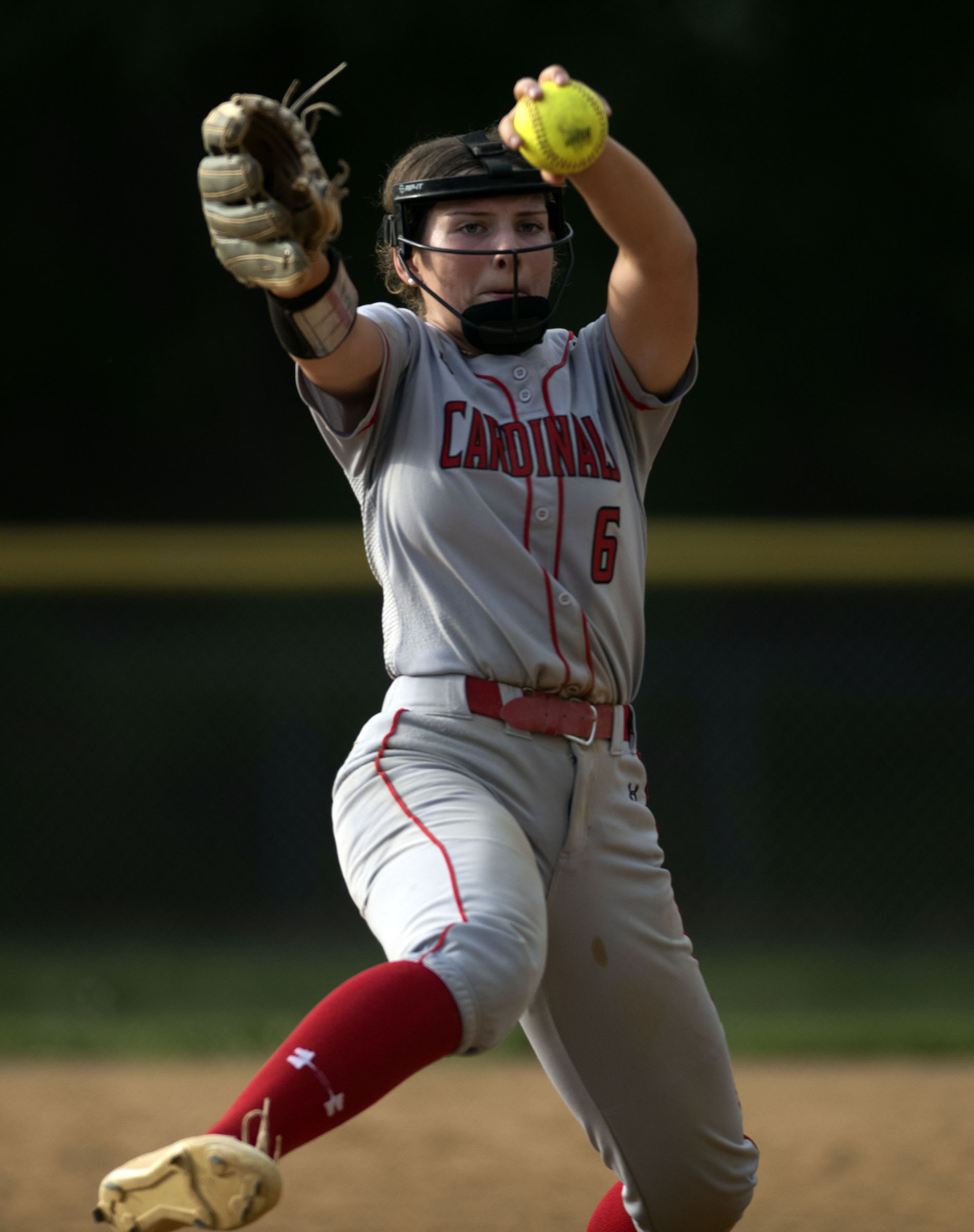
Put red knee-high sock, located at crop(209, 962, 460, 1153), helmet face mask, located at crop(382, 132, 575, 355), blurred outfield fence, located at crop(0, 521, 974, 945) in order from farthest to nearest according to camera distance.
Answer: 1. blurred outfield fence, located at crop(0, 521, 974, 945)
2. helmet face mask, located at crop(382, 132, 575, 355)
3. red knee-high sock, located at crop(209, 962, 460, 1153)

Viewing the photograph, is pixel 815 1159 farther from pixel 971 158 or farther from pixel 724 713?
pixel 971 158

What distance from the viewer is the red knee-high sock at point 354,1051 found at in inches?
61.2

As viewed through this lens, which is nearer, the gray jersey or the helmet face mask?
the gray jersey

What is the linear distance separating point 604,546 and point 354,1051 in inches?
32.3

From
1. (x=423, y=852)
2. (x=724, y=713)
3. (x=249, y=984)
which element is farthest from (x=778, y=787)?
(x=423, y=852)

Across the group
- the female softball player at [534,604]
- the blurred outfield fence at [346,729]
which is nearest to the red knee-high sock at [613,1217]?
the female softball player at [534,604]

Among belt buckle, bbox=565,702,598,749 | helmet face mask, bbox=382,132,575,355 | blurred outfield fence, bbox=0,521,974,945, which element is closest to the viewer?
belt buckle, bbox=565,702,598,749

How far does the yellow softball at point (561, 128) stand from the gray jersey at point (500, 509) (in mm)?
326

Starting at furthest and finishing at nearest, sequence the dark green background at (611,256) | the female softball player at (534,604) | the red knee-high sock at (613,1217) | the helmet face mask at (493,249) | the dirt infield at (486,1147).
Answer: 1. the dark green background at (611,256)
2. the dirt infield at (486,1147)
3. the red knee-high sock at (613,1217)
4. the helmet face mask at (493,249)
5. the female softball player at (534,604)

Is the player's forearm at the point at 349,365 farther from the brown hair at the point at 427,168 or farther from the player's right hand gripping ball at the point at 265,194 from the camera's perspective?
the brown hair at the point at 427,168

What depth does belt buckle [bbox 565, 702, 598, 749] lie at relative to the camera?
2051 mm

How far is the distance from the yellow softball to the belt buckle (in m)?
0.70

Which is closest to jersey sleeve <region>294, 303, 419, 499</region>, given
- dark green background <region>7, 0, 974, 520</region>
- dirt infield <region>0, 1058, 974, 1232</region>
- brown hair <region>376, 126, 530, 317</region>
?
brown hair <region>376, 126, 530, 317</region>

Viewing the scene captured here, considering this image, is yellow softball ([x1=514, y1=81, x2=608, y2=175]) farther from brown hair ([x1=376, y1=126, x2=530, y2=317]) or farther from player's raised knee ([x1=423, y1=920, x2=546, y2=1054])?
player's raised knee ([x1=423, y1=920, x2=546, y2=1054])
